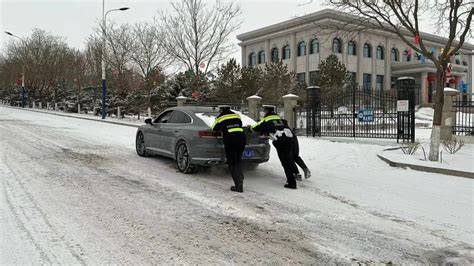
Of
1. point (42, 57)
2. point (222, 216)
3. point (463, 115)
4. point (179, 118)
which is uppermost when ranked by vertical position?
point (42, 57)

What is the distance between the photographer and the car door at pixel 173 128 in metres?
9.01

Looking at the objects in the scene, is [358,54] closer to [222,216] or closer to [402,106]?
[402,106]

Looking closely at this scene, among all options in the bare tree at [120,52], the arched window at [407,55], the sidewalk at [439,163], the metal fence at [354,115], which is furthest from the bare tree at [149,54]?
the arched window at [407,55]

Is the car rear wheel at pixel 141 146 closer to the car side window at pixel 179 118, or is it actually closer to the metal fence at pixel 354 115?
the car side window at pixel 179 118

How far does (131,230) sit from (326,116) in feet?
49.7

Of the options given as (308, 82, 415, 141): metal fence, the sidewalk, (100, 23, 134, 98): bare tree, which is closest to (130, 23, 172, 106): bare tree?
(100, 23, 134, 98): bare tree

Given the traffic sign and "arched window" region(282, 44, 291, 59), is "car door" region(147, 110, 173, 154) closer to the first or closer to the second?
the traffic sign

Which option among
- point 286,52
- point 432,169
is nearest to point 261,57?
point 286,52

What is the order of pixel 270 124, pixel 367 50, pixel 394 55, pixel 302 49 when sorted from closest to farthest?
1. pixel 270 124
2. pixel 302 49
3. pixel 367 50
4. pixel 394 55

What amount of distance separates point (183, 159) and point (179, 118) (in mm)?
1122

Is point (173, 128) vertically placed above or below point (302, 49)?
below

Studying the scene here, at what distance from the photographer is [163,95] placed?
30094mm

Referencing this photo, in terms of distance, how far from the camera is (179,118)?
938 cm

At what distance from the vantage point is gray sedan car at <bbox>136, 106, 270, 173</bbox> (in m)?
8.16
